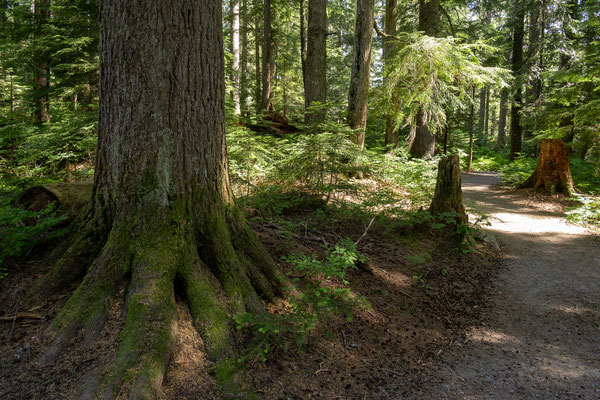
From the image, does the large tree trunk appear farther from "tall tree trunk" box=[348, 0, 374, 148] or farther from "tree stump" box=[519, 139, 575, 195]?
"tree stump" box=[519, 139, 575, 195]

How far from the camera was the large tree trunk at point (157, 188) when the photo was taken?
266 cm

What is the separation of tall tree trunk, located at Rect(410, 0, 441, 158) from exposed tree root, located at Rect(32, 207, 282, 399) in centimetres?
1082

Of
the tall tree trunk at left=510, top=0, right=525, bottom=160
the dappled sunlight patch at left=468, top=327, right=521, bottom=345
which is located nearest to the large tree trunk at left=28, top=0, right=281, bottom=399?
the dappled sunlight patch at left=468, top=327, right=521, bottom=345

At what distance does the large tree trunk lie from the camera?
266 cm

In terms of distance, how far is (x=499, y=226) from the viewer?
8.38m

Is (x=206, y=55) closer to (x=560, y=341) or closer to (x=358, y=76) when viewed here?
(x=560, y=341)

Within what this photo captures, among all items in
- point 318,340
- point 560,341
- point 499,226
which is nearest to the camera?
point 318,340

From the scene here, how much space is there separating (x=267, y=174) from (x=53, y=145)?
512 cm

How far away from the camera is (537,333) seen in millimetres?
3939

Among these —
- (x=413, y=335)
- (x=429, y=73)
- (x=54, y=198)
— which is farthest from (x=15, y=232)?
(x=429, y=73)

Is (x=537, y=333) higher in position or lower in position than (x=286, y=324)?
lower

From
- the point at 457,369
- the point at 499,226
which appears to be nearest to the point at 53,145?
the point at 457,369

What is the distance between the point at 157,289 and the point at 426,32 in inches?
538

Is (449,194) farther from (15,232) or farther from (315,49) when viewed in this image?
(315,49)
